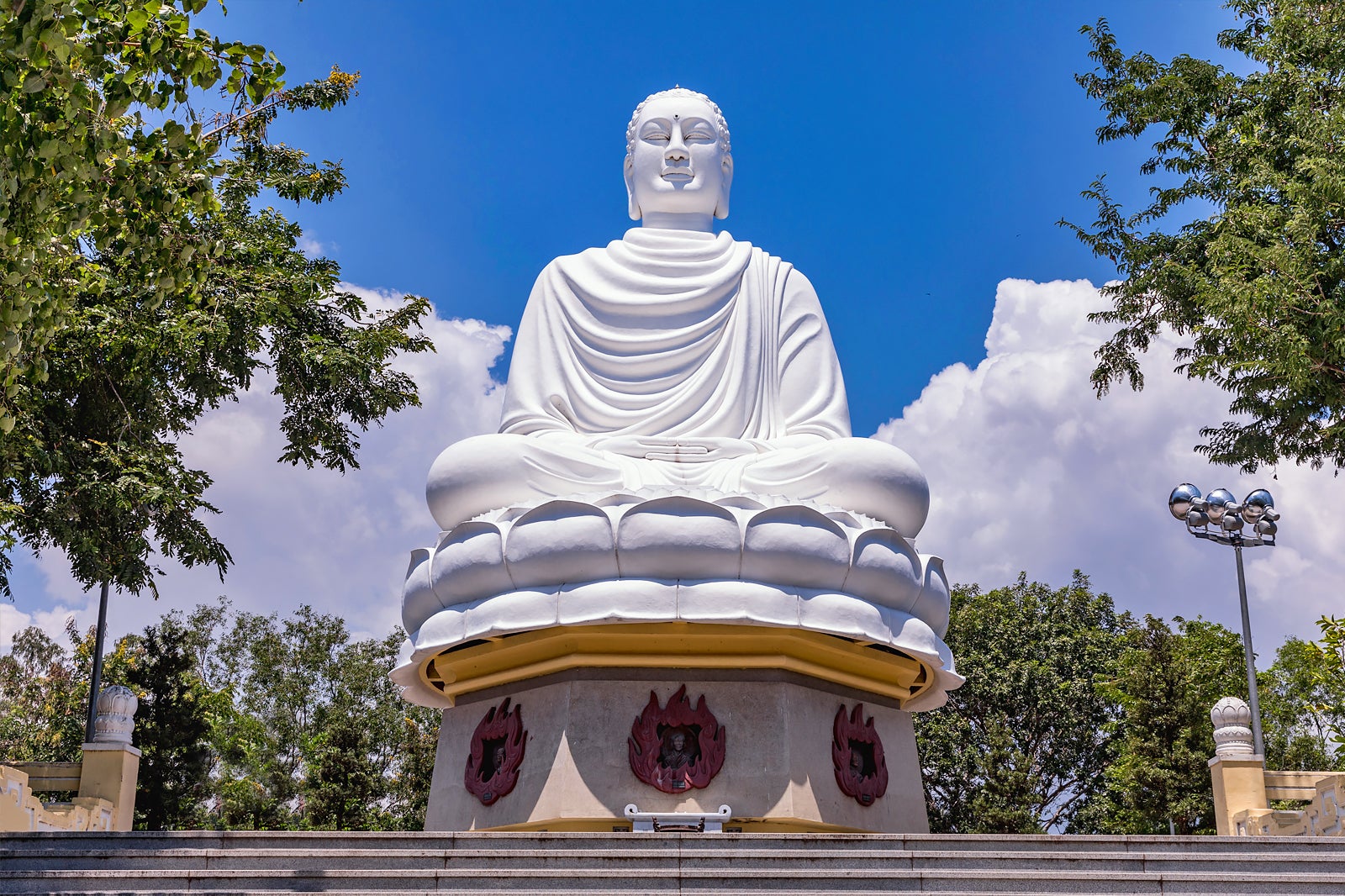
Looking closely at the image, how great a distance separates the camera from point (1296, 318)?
1045 cm

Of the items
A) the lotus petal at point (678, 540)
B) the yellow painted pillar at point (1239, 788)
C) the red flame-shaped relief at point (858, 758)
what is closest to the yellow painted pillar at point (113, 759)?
the lotus petal at point (678, 540)

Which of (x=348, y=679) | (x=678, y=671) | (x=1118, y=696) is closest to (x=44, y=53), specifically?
(x=678, y=671)

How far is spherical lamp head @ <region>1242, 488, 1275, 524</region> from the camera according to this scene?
1352 centimetres

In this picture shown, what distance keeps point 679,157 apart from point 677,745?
5.11m

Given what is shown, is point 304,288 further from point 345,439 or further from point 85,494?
point 85,494

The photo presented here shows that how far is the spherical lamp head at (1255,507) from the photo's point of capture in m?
13.5

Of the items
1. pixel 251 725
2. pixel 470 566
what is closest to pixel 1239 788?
pixel 470 566

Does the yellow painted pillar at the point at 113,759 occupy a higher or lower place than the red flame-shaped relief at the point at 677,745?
higher

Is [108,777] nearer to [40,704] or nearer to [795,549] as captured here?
[795,549]

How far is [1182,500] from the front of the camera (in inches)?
542

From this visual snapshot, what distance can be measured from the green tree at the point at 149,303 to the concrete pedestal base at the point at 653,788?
3286 millimetres

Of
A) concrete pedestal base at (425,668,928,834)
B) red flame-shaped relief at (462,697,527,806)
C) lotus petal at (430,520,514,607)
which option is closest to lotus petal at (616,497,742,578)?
concrete pedestal base at (425,668,928,834)

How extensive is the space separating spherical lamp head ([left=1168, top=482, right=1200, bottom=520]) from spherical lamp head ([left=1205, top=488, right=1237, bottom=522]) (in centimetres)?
21

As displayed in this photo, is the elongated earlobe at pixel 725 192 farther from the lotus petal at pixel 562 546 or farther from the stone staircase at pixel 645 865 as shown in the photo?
the stone staircase at pixel 645 865
